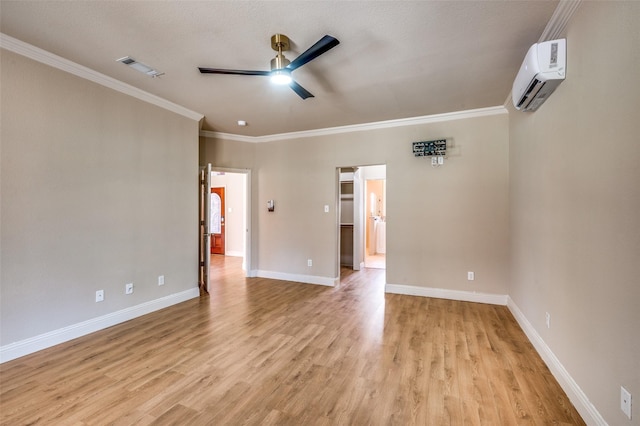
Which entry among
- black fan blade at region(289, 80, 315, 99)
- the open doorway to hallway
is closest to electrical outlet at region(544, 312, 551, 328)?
black fan blade at region(289, 80, 315, 99)

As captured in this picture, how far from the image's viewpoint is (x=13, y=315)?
2492mm

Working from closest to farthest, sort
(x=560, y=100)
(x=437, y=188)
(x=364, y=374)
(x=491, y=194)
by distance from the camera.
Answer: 1. (x=560, y=100)
2. (x=364, y=374)
3. (x=491, y=194)
4. (x=437, y=188)

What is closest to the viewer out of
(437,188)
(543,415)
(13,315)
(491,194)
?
(543,415)

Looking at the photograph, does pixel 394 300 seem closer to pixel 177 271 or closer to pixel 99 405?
pixel 177 271

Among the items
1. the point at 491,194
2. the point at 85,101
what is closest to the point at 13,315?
the point at 85,101

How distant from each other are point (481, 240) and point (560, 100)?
2.33m

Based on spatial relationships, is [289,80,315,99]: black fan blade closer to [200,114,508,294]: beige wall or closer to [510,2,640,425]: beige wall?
[510,2,640,425]: beige wall

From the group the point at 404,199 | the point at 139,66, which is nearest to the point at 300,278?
the point at 404,199

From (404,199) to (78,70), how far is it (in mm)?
4261

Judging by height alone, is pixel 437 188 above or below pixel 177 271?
above

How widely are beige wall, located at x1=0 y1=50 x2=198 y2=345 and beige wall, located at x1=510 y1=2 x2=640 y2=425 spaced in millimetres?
4246

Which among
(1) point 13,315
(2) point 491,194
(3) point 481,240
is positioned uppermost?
(2) point 491,194

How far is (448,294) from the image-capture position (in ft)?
13.9

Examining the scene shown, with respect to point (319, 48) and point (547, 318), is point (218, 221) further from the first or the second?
point (547, 318)
